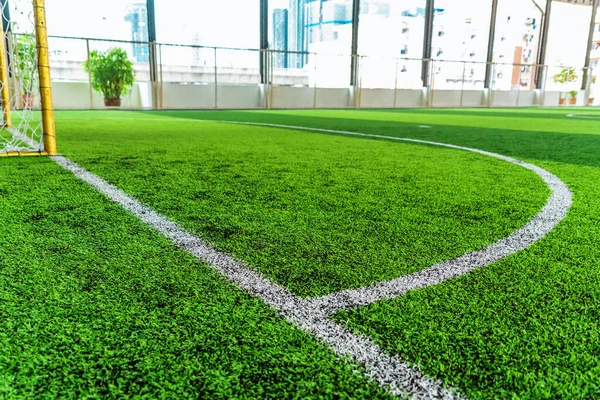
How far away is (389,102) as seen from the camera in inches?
747

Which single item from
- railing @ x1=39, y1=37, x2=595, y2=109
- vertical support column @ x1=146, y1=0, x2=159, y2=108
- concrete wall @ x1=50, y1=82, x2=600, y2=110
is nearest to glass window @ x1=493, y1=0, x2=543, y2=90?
railing @ x1=39, y1=37, x2=595, y2=109

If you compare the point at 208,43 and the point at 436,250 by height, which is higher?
the point at 208,43

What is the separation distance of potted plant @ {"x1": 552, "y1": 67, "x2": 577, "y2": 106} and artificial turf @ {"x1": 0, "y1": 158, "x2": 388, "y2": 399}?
2637 cm

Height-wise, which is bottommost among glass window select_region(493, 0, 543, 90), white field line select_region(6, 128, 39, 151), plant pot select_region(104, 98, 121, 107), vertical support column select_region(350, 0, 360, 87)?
white field line select_region(6, 128, 39, 151)

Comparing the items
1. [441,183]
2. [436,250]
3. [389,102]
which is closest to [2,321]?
[436,250]

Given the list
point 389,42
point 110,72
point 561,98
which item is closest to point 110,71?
point 110,72

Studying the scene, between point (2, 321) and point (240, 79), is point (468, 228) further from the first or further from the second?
point (240, 79)

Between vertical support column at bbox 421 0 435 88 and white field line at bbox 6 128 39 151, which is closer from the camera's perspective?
white field line at bbox 6 128 39 151

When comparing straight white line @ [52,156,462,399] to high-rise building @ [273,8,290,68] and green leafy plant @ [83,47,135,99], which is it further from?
high-rise building @ [273,8,290,68]

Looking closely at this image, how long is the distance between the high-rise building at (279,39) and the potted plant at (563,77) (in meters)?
14.2

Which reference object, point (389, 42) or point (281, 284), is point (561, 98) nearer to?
point (389, 42)

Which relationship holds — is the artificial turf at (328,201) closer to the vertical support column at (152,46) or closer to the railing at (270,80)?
the railing at (270,80)

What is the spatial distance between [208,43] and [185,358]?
1581 cm

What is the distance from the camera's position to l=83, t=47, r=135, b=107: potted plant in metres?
13.3
